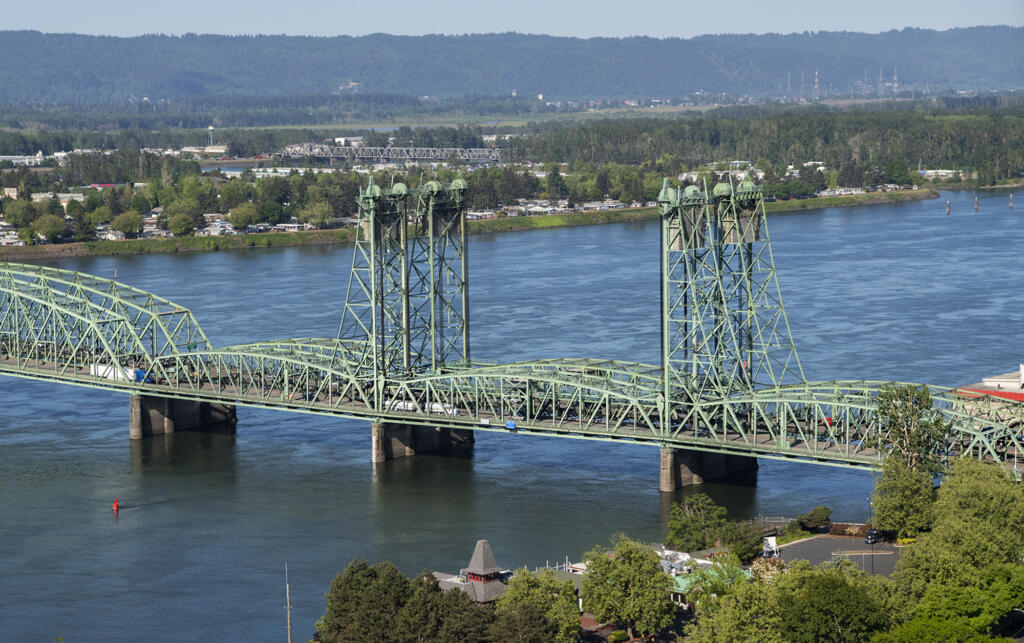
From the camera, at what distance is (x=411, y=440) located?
196 ft

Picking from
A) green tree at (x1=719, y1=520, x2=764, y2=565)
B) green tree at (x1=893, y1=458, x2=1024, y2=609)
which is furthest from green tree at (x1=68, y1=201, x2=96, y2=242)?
green tree at (x1=893, y1=458, x2=1024, y2=609)

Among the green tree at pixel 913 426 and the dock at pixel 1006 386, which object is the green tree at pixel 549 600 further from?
the dock at pixel 1006 386

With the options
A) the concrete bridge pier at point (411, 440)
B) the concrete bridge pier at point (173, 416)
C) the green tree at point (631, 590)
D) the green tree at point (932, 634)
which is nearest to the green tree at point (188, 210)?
the concrete bridge pier at point (173, 416)

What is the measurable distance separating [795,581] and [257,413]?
37.9 m

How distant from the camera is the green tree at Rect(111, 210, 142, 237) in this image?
14900 cm

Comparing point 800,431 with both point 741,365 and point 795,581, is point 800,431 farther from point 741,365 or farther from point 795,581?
point 795,581

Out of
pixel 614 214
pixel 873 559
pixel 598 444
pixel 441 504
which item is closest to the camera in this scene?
pixel 873 559

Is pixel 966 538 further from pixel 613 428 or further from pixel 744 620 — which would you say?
pixel 613 428

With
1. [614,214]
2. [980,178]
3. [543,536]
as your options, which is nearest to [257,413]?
[543,536]

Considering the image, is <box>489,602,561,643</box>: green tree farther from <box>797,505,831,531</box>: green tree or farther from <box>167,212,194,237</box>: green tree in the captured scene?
<box>167,212,194,237</box>: green tree

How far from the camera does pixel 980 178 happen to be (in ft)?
623

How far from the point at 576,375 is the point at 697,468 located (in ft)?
17.8

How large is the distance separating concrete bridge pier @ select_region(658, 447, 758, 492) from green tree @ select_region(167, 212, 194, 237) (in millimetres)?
101666

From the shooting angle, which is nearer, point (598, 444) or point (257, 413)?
point (598, 444)
